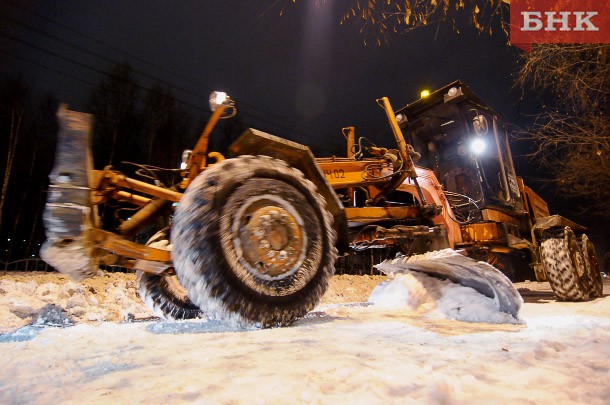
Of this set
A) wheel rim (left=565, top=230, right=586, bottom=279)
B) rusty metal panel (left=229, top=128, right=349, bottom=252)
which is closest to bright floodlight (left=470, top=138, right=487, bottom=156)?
wheel rim (left=565, top=230, right=586, bottom=279)

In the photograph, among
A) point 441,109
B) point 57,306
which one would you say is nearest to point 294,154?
point 57,306

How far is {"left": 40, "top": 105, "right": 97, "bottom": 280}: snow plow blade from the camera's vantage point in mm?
2537

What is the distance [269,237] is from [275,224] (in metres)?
0.12

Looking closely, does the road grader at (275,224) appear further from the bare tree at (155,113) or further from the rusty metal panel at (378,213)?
the bare tree at (155,113)

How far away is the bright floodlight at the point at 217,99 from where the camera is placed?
3.79 metres

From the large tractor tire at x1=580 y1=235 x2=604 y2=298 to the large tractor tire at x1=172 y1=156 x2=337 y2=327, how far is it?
18.1 feet

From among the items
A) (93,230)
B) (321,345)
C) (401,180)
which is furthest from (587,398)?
(401,180)

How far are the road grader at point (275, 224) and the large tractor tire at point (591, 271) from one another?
0.03m

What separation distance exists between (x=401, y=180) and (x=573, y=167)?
204 inches

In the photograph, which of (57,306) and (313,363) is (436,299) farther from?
(57,306)

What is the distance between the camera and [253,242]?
2965 millimetres

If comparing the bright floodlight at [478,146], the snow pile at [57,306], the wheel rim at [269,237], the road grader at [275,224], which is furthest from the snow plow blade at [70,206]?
the bright floodlight at [478,146]

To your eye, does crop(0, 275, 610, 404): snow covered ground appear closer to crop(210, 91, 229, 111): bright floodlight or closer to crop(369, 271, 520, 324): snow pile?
crop(369, 271, 520, 324): snow pile

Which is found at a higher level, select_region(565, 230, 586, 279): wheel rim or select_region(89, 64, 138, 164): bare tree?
select_region(89, 64, 138, 164): bare tree
